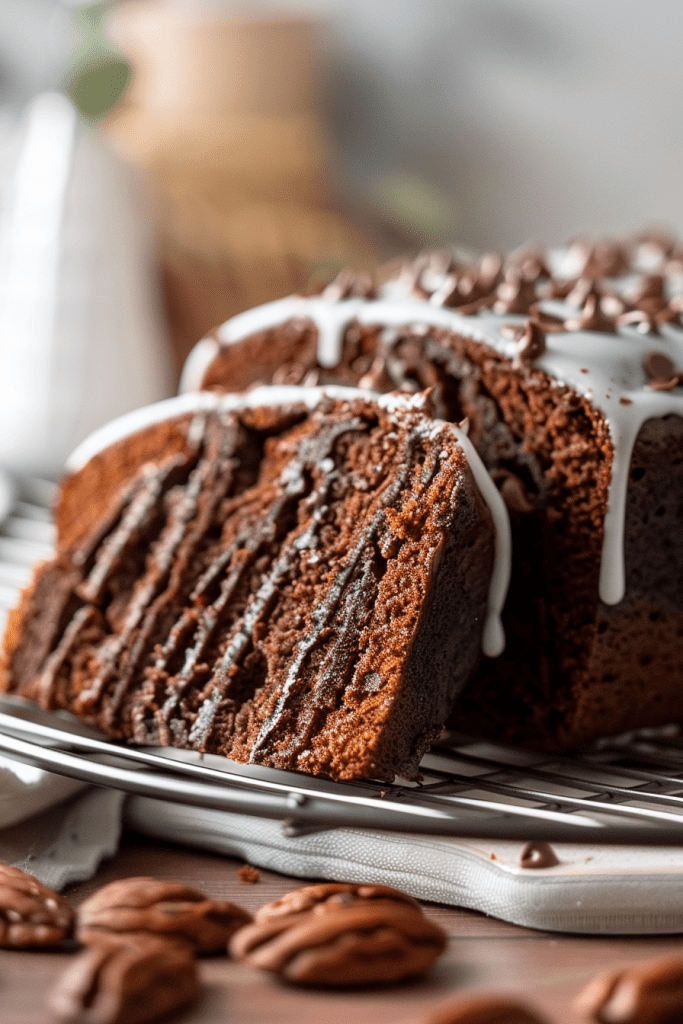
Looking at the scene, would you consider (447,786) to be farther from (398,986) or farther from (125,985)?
(125,985)

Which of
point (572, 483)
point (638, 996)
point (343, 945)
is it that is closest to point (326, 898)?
point (343, 945)

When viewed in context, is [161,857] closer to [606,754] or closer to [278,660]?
[278,660]

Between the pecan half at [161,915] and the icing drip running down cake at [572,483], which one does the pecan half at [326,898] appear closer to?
the pecan half at [161,915]

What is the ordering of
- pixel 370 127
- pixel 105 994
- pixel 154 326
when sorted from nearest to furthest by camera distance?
1. pixel 105 994
2. pixel 154 326
3. pixel 370 127

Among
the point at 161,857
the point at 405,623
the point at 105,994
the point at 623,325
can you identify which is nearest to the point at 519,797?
the point at 405,623

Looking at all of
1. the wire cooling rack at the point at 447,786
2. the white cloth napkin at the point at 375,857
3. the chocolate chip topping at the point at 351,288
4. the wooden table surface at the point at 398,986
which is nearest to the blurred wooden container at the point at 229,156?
the chocolate chip topping at the point at 351,288

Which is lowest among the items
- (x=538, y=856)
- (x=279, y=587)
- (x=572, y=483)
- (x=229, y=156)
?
(x=538, y=856)
